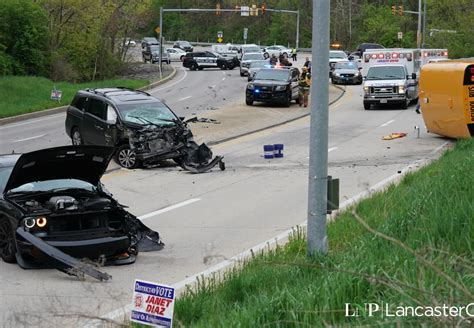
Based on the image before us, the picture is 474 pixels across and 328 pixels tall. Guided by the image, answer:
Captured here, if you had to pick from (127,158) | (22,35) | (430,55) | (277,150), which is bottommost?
(277,150)

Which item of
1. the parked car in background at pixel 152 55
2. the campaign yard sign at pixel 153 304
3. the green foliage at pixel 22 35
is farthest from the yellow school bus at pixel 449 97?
the parked car in background at pixel 152 55

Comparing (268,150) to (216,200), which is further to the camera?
(268,150)

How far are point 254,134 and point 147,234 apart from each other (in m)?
16.7

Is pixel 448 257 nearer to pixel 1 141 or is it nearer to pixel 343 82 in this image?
pixel 1 141

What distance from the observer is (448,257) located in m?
6.98

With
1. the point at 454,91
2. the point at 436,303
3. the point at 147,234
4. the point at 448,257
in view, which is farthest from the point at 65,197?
the point at 454,91

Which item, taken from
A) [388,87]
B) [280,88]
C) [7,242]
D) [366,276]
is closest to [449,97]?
[388,87]

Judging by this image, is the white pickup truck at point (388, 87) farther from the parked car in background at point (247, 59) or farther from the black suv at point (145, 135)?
the parked car in background at point (247, 59)

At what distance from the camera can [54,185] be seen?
37.5 feet

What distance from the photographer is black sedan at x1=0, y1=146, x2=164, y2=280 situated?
408 inches

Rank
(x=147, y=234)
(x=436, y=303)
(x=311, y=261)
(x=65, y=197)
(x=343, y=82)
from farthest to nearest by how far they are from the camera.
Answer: (x=343, y=82) < (x=147, y=234) < (x=65, y=197) < (x=311, y=261) < (x=436, y=303)

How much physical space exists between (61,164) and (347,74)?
42740 millimetres

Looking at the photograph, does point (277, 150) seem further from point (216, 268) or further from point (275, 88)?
point (275, 88)

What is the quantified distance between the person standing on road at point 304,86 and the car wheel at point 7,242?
26.7 meters
